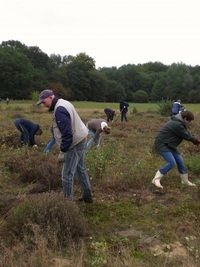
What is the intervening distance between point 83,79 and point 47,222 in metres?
91.9

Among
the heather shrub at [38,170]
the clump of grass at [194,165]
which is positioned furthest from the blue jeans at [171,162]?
the heather shrub at [38,170]

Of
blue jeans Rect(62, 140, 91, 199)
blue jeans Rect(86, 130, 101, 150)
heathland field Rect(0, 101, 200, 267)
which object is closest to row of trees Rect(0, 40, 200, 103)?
blue jeans Rect(86, 130, 101, 150)

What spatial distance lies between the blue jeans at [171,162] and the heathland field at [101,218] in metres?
0.30

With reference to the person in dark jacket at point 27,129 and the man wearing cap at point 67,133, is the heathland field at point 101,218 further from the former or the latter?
the person in dark jacket at point 27,129

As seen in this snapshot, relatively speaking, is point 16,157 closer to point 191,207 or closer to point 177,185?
point 177,185

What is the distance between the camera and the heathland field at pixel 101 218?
5512mm

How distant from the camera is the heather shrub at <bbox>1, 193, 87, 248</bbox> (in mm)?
5840

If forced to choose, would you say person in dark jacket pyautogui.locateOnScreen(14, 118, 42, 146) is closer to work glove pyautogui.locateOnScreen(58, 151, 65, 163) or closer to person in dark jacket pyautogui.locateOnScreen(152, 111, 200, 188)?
person in dark jacket pyautogui.locateOnScreen(152, 111, 200, 188)

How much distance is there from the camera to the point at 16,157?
1135 centimetres

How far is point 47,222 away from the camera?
5.98m

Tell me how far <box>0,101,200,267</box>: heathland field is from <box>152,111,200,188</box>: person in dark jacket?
9.9 inches

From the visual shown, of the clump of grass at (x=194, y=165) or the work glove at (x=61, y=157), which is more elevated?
the work glove at (x=61, y=157)

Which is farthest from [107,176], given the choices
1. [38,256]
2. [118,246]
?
[38,256]

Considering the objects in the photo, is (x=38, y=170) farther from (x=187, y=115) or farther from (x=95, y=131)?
(x=95, y=131)
